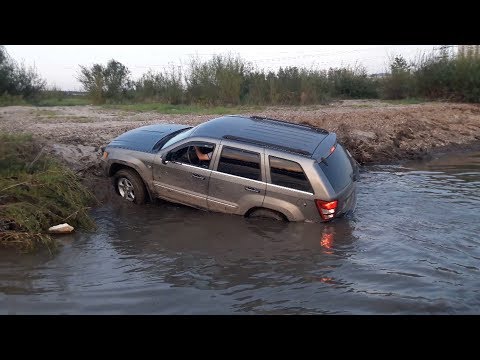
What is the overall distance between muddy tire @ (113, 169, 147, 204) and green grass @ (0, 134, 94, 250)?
575 millimetres

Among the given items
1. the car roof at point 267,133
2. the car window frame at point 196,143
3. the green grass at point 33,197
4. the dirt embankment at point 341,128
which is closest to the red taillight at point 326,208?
the car roof at point 267,133

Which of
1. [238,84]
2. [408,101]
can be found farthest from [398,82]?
[238,84]

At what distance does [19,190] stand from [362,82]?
22.5 meters

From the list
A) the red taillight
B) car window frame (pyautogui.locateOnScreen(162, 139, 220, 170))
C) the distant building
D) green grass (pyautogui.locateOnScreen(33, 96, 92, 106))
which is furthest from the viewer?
the distant building

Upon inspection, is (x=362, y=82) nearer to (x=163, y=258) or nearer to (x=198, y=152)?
(x=198, y=152)

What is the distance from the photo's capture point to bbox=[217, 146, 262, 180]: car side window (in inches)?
338

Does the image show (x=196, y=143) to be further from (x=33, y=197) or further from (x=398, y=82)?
(x=398, y=82)

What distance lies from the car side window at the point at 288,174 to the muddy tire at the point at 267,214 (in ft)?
1.68

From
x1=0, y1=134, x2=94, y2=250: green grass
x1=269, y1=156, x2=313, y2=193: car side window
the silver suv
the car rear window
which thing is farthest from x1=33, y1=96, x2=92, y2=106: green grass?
the car rear window

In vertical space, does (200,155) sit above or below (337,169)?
above

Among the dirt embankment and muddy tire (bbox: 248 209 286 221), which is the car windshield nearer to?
muddy tire (bbox: 248 209 286 221)

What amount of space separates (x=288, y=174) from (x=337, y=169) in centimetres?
85

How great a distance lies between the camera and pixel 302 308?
5953 millimetres

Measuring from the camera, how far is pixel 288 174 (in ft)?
27.5
